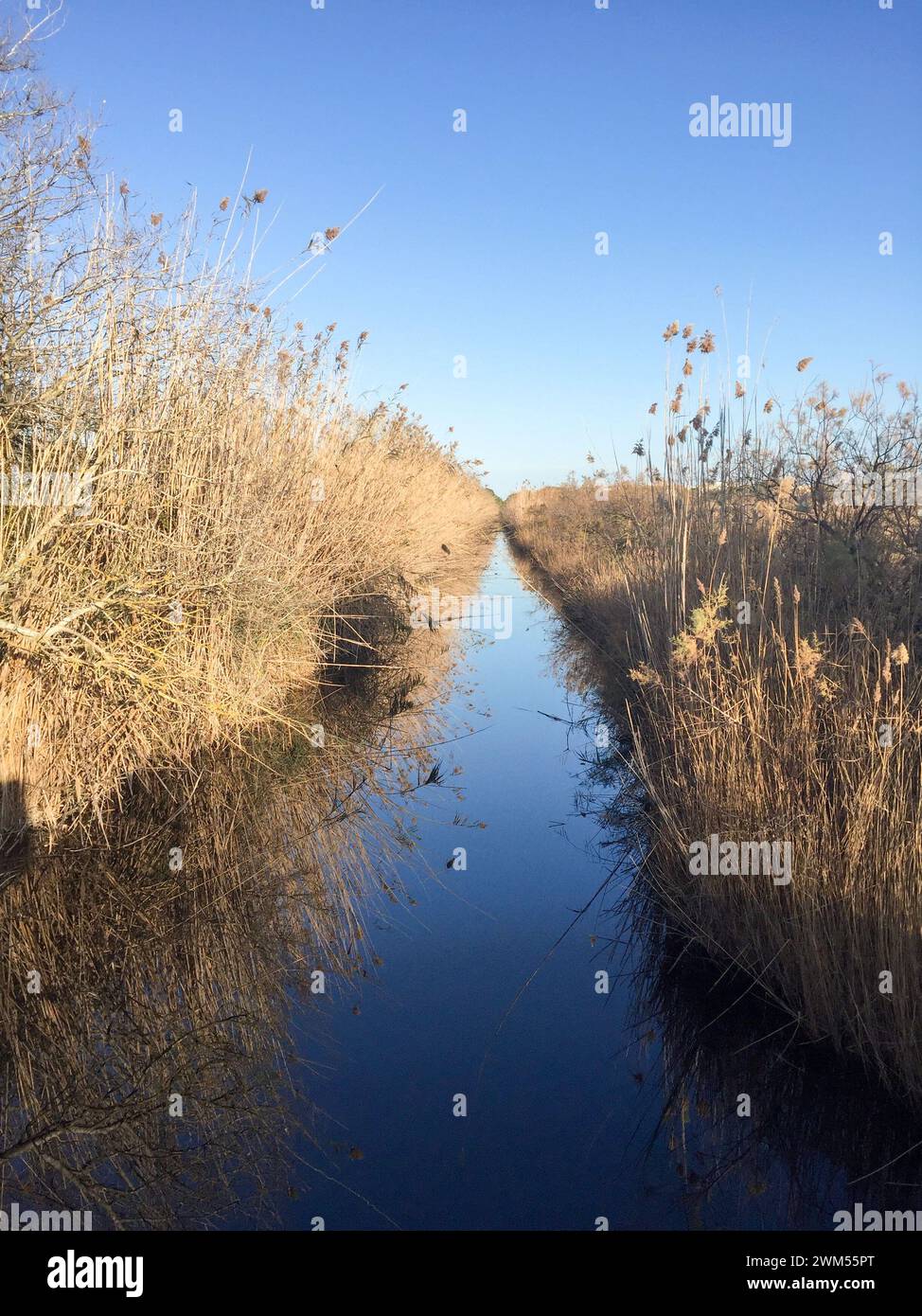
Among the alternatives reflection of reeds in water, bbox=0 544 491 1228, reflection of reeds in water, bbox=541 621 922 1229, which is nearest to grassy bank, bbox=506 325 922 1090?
reflection of reeds in water, bbox=541 621 922 1229

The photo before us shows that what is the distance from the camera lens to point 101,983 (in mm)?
3471

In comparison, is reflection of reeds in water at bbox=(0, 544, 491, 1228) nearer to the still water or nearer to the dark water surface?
the still water

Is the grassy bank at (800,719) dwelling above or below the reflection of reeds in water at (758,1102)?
above

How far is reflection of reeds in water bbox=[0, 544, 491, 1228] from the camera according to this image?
8.47 ft

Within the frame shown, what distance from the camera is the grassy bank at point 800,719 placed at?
9.76 feet

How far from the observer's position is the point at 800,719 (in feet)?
12.0

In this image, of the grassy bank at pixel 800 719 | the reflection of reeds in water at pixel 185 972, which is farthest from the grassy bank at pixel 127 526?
the grassy bank at pixel 800 719

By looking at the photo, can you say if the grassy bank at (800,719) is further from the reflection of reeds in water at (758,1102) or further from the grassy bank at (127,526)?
the grassy bank at (127,526)

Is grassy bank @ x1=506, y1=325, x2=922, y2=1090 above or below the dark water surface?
above

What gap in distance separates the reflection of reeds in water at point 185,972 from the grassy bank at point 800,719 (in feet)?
5.09

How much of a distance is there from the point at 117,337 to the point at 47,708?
199 cm

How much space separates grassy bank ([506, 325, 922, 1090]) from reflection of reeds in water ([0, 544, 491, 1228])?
5.09 ft

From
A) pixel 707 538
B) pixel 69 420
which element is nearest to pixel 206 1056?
pixel 69 420

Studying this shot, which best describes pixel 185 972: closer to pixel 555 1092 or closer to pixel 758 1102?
pixel 555 1092
